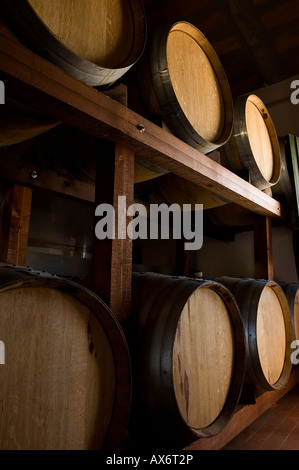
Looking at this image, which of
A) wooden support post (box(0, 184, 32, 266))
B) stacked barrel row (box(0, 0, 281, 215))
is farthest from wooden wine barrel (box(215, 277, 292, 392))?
wooden support post (box(0, 184, 32, 266))

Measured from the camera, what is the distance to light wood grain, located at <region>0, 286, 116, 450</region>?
3.18ft

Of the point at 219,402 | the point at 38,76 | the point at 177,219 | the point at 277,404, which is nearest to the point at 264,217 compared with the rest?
the point at 177,219

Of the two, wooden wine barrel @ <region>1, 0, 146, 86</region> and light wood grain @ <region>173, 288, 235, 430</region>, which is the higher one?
wooden wine barrel @ <region>1, 0, 146, 86</region>

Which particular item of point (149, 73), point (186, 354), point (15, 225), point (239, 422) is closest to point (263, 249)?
point (239, 422)

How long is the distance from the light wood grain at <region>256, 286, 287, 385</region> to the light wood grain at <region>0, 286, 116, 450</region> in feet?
4.91

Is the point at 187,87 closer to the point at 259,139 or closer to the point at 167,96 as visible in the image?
the point at 167,96

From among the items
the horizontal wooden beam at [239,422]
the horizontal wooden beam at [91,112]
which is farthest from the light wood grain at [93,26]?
the horizontal wooden beam at [239,422]

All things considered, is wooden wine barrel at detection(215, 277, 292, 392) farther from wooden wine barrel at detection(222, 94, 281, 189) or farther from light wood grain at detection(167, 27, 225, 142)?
light wood grain at detection(167, 27, 225, 142)

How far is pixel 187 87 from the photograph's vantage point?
191cm

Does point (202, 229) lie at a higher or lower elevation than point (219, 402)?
higher

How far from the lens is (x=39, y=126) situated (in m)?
1.46
